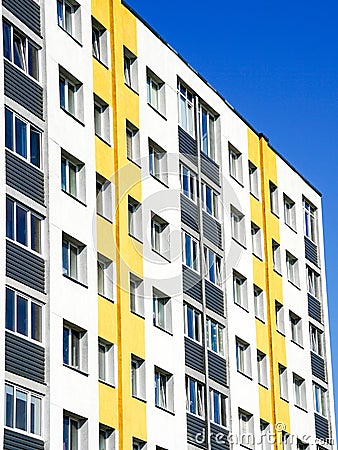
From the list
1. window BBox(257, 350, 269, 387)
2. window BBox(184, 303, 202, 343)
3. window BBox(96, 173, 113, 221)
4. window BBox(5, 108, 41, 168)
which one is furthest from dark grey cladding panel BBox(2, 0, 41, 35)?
window BBox(257, 350, 269, 387)

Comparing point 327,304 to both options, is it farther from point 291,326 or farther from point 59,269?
point 59,269

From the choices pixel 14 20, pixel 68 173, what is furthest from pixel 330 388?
pixel 14 20

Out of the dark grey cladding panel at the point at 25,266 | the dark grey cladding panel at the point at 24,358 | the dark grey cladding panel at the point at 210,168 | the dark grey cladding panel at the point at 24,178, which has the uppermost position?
the dark grey cladding panel at the point at 210,168

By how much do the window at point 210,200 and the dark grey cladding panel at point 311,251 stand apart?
10.6 m

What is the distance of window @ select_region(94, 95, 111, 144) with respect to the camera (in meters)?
47.2

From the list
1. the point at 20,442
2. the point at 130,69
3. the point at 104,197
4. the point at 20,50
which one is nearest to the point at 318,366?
the point at 130,69

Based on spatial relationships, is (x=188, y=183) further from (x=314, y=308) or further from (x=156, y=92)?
(x=314, y=308)

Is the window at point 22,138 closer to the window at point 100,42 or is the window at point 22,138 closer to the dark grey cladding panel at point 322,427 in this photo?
the window at point 100,42

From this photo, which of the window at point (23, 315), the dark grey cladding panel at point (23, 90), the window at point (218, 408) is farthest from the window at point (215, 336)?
the dark grey cladding panel at point (23, 90)

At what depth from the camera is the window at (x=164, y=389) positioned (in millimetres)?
48031

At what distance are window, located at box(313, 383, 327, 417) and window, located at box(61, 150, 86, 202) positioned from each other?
2313cm

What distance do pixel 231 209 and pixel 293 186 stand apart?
827 cm

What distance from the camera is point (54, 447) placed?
131ft

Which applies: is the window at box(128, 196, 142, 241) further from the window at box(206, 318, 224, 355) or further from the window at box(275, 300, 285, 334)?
the window at box(275, 300, 285, 334)
